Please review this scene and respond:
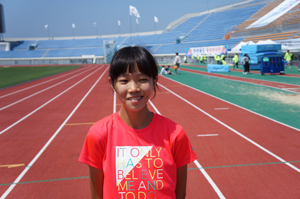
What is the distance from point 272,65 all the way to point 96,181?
21557 millimetres

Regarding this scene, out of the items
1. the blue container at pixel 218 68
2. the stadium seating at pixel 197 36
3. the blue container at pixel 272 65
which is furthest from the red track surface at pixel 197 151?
the stadium seating at pixel 197 36

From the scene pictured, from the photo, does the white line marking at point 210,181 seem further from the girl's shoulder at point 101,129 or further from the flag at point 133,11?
the flag at point 133,11

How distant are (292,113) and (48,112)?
8448 mm

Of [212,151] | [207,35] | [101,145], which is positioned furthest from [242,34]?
[101,145]

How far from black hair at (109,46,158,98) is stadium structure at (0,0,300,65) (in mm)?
31612

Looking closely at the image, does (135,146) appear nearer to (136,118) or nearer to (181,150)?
(136,118)

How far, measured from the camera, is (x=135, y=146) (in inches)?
61.9

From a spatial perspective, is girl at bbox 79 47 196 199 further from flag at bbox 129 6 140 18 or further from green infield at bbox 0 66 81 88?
flag at bbox 129 6 140 18

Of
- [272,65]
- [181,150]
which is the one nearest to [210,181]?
[181,150]

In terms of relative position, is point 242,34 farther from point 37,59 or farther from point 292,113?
point 37,59

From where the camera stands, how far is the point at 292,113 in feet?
28.8

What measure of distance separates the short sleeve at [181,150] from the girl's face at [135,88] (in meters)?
0.28

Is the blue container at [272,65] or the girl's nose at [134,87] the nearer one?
the girl's nose at [134,87]

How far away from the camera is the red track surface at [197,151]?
410 centimetres
